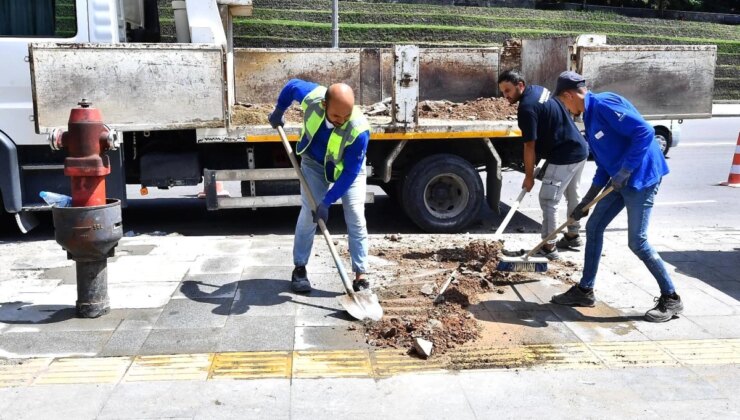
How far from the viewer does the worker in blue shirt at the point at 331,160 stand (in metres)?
5.04

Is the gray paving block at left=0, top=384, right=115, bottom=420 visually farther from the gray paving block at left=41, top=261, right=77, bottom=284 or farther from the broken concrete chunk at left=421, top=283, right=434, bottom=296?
the broken concrete chunk at left=421, top=283, right=434, bottom=296

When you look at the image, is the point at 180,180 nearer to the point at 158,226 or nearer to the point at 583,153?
the point at 158,226

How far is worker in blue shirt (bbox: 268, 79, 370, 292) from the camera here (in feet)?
16.5

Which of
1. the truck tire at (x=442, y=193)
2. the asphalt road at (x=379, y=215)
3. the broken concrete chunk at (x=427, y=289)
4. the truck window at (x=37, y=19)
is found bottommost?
the asphalt road at (x=379, y=215)

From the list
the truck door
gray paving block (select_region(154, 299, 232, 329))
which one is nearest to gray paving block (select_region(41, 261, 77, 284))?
gray paving block (select_region(154, 299, 232, 329))

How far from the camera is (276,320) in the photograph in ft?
16.8

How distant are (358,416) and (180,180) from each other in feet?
14.9

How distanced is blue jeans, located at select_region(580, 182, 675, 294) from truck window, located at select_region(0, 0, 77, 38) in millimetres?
5132

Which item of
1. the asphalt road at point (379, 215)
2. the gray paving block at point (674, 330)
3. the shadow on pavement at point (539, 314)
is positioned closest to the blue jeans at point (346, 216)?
the shadow on pavement at point (539, 314)

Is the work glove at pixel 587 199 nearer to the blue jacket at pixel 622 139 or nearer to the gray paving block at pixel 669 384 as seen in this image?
the blue jacket at pixel 622 139

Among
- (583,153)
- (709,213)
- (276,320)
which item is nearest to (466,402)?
(276,320)

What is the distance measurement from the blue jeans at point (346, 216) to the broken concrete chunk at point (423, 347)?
1.09 meters

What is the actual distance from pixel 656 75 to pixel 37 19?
6.58 meters

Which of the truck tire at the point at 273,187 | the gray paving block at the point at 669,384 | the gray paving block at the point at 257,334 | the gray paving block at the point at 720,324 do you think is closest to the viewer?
the gray paving block at the point at 669,384
